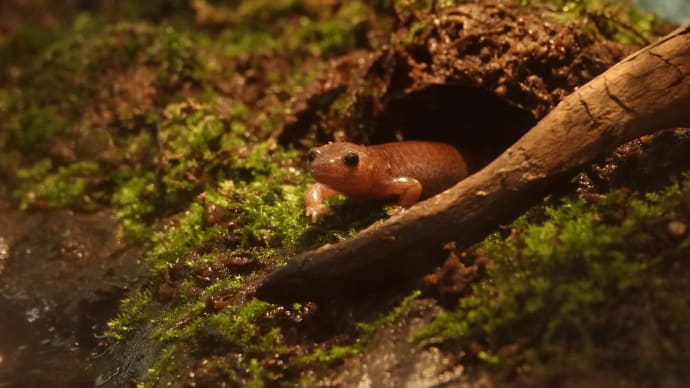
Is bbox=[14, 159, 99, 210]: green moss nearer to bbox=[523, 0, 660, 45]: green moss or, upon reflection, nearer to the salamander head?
the salamander head

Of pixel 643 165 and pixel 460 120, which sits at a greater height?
pixel 460 120

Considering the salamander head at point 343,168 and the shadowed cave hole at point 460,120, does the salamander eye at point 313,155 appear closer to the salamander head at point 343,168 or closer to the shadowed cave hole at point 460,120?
the salamander head at point 343,168

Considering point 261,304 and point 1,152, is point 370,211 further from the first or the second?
Answer: point 1,152

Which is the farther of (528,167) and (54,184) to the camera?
Result: (54,184)

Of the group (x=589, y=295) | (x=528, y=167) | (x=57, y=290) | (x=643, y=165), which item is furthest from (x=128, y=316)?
(x=643, y=165)

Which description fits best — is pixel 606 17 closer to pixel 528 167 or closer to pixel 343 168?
pixel 528 167

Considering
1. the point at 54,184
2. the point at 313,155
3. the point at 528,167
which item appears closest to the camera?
the point at 528,167

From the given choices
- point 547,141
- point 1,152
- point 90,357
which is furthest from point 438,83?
point 1,152

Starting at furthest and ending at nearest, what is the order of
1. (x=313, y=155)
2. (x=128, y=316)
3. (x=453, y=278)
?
1. (x=313, y=155)
2. (x=128, y=316)
3. (x=453, y=278)

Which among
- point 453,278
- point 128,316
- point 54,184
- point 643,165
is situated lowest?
point 453,278
